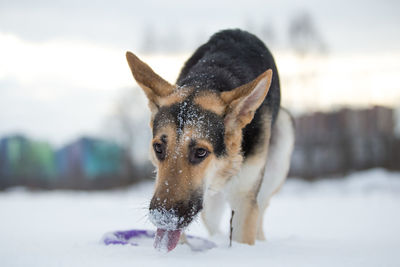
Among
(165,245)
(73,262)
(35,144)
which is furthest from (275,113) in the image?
(35,144)

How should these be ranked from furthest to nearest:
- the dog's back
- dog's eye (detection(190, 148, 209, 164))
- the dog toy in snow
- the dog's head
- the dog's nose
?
the dog's back
the dog toy in snow
dog's eye (detection(190, 148, 209, 164))
the dog's head
the dog's nose

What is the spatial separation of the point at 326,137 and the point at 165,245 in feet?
58.6

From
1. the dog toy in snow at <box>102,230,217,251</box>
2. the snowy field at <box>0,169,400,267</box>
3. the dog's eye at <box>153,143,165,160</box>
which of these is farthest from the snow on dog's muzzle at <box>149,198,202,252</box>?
the dog toy in snow at <box>102,230,217,251</box>

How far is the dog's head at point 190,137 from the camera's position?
3.22 meters

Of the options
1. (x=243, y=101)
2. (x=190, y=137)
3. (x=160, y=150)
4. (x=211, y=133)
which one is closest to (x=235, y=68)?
(x=243, y=101)

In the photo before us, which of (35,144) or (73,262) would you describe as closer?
(73,262)

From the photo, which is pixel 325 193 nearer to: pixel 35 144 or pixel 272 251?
pixel 35 144

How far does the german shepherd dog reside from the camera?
3299 millimetres

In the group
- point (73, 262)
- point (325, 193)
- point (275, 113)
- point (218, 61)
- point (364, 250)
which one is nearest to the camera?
point (73, 262)

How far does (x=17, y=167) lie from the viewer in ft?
57.2

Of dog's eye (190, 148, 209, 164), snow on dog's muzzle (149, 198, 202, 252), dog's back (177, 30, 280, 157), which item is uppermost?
dog's back (177, 30, 280, 157)

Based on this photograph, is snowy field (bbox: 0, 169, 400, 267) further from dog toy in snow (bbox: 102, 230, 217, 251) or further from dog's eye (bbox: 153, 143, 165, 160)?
dog's eye (bbox: 153, 143, 165, 160)

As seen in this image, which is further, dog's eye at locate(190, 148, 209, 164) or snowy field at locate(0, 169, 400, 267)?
dog's eye at locate(190, 148, 209, 164)

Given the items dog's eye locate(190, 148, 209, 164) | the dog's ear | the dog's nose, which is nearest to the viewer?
the dog's nose
